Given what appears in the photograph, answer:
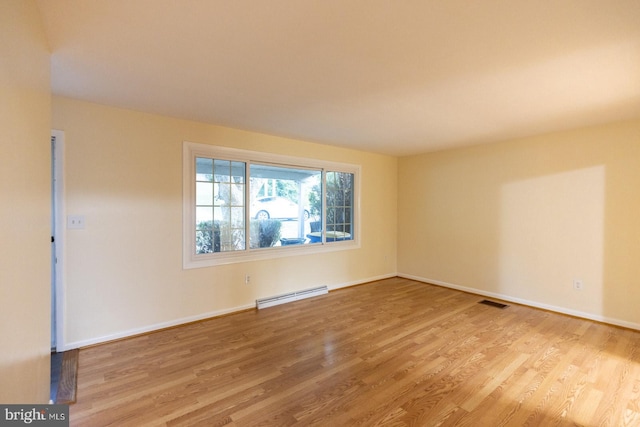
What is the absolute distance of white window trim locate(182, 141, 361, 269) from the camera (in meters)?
3.24

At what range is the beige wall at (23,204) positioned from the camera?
935 millimetres

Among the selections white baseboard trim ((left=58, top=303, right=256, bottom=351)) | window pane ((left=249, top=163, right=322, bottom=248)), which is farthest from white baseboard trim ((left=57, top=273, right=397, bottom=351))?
window pane ((left=249, top=163, right=322, bottom=248))

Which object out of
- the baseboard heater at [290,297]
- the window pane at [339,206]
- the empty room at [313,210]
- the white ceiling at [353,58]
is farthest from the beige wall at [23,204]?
the window pane at [339,206]

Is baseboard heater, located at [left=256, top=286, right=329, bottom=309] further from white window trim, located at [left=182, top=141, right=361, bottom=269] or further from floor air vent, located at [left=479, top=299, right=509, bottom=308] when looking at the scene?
floor air vent, located at [left=479, top=299, right=509, bottom=308]

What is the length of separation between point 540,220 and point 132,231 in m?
4.91

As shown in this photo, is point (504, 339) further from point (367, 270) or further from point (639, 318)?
point (367, 270)

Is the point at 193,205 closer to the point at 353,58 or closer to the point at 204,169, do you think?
the point at 204,169

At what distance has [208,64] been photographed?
194 centimetres

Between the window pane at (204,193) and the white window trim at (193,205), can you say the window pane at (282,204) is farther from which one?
the window pane at (204,193)

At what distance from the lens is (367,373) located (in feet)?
7.52

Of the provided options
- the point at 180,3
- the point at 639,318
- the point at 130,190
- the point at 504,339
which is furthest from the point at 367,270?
the point at 180,3

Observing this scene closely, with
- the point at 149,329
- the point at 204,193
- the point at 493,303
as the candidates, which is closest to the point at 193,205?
the point at 204,193

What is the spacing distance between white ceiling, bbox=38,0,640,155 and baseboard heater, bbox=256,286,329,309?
2.32 metres

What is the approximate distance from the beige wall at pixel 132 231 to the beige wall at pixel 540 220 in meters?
2.94
